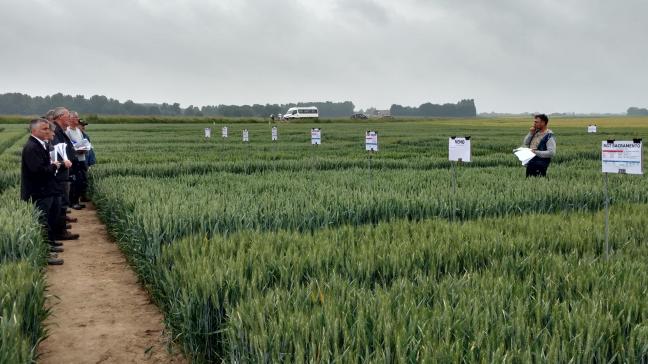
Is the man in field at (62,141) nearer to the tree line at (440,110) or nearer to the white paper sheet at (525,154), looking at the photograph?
the white paper sheet at (525,154)

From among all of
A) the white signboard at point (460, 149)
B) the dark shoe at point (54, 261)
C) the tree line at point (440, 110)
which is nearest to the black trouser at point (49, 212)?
the dark shoe at point (54, 261)

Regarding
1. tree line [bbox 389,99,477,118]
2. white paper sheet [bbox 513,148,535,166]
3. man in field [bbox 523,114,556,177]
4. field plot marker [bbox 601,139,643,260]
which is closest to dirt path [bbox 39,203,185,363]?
field plot marker [bbox 601,139,643,260]

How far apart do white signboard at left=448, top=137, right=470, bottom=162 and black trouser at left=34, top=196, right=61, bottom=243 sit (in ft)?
19.9

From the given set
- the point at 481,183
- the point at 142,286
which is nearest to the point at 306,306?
the point at 142,286

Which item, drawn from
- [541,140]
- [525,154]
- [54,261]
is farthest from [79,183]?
[541,140]

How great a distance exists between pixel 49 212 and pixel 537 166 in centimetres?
851

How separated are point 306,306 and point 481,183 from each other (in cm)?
773

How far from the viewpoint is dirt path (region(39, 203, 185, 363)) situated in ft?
14.5

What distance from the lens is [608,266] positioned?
13.8 ft

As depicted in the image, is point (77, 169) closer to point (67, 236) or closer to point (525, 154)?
point (67, 236)

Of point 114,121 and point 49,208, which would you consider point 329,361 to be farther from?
point 114,121

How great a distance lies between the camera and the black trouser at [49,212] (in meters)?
7.44

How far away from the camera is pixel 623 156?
576 cm

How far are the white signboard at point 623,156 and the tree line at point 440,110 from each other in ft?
484
